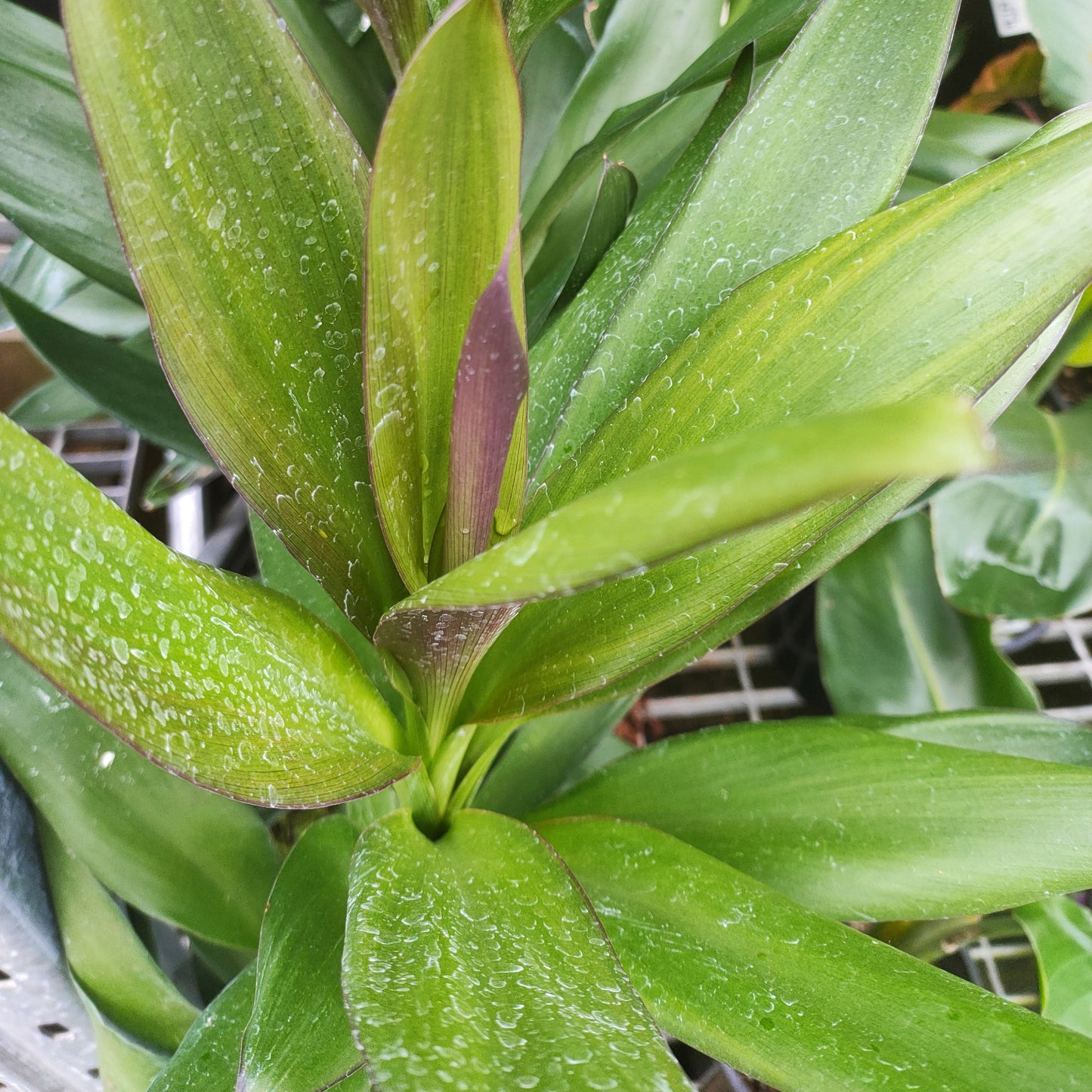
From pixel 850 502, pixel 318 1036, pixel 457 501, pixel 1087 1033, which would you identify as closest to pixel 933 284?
pixel 850 502

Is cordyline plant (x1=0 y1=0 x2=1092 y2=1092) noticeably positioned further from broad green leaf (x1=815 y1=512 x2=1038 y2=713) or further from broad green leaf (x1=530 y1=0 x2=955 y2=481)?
broad green leaf (x1=815 y1=512 x2=1038 y2=713)

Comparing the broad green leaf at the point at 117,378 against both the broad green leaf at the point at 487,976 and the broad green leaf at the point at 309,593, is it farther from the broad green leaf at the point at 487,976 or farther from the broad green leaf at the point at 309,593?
the broad green leaf at the point at 487,976

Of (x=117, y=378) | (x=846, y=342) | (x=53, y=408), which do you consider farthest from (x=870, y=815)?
(x=53, y=408)

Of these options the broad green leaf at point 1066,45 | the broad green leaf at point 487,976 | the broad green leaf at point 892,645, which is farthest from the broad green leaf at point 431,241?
the broad green leaf at point 1066,45

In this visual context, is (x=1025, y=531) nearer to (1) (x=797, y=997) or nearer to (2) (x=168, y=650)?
(1) (x=797, y=997)

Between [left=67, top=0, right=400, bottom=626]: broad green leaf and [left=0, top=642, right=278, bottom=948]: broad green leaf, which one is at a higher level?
[left=67, top=0, right=400, bottom=626]: broad green leaf

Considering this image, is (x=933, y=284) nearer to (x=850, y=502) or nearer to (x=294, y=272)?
(x=850, y=502)

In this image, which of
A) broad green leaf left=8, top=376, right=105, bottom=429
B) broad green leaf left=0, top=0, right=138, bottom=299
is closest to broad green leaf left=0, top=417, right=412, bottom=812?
broad green leaf left=0, top=0, right=138, bottom=299
